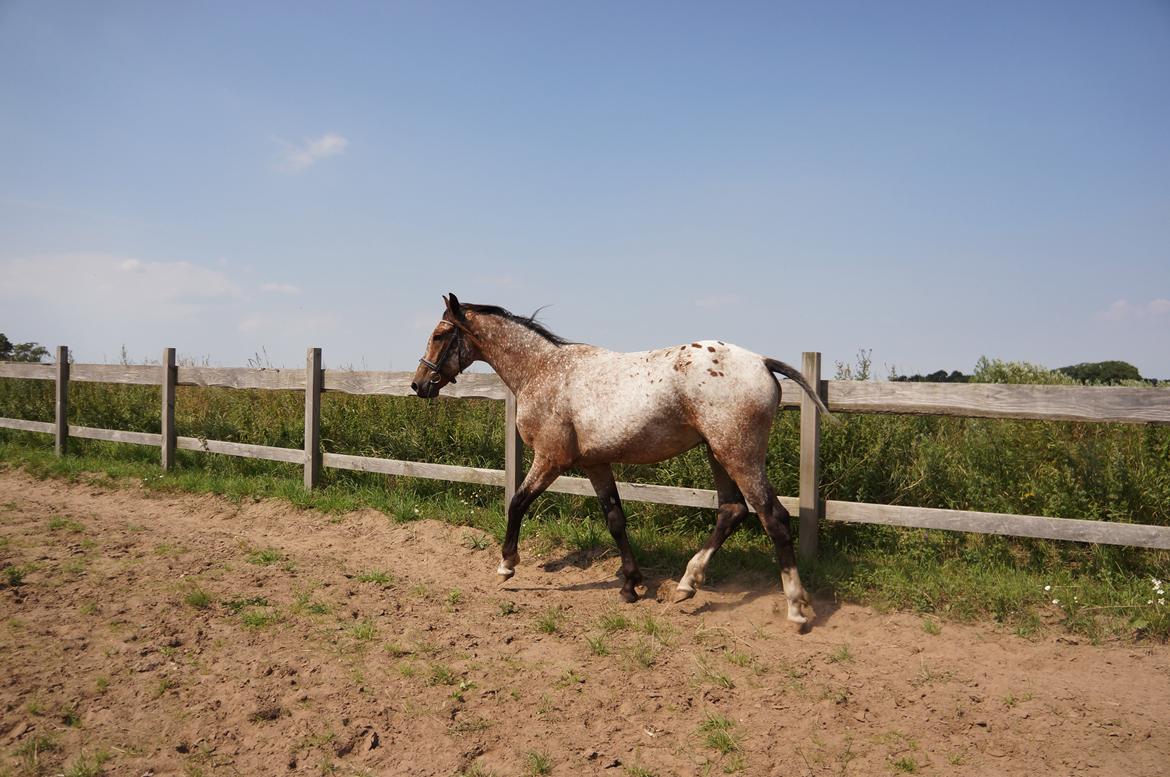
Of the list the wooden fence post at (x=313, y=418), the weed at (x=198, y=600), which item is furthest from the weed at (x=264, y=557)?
the wooden fence post at (x=313, y=418)

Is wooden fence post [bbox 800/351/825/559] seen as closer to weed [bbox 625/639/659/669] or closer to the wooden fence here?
the wooden fence

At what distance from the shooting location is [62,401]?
11.2 meters

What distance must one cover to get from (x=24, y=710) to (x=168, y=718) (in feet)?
2.35

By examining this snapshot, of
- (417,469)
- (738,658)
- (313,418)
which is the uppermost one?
(313,418)

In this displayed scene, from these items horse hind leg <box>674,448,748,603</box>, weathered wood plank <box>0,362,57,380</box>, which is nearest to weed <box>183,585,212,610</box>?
horse hind leg <box>674,448,748,603</box>

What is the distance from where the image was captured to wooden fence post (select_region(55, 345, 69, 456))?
36.5 ft

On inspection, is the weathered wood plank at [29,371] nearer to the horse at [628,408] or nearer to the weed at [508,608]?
the horse at [628,408]

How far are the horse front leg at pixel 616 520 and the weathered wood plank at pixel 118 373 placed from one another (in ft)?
25.4

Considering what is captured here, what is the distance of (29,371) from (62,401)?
138 cm

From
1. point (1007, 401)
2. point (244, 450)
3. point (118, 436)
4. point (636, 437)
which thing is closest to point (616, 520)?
point (636, 437)

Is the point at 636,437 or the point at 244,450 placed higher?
the point at 636,437

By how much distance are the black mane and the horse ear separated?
8 cm

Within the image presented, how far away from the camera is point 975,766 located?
3.16 meters

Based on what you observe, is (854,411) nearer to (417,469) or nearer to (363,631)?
(363,631)
